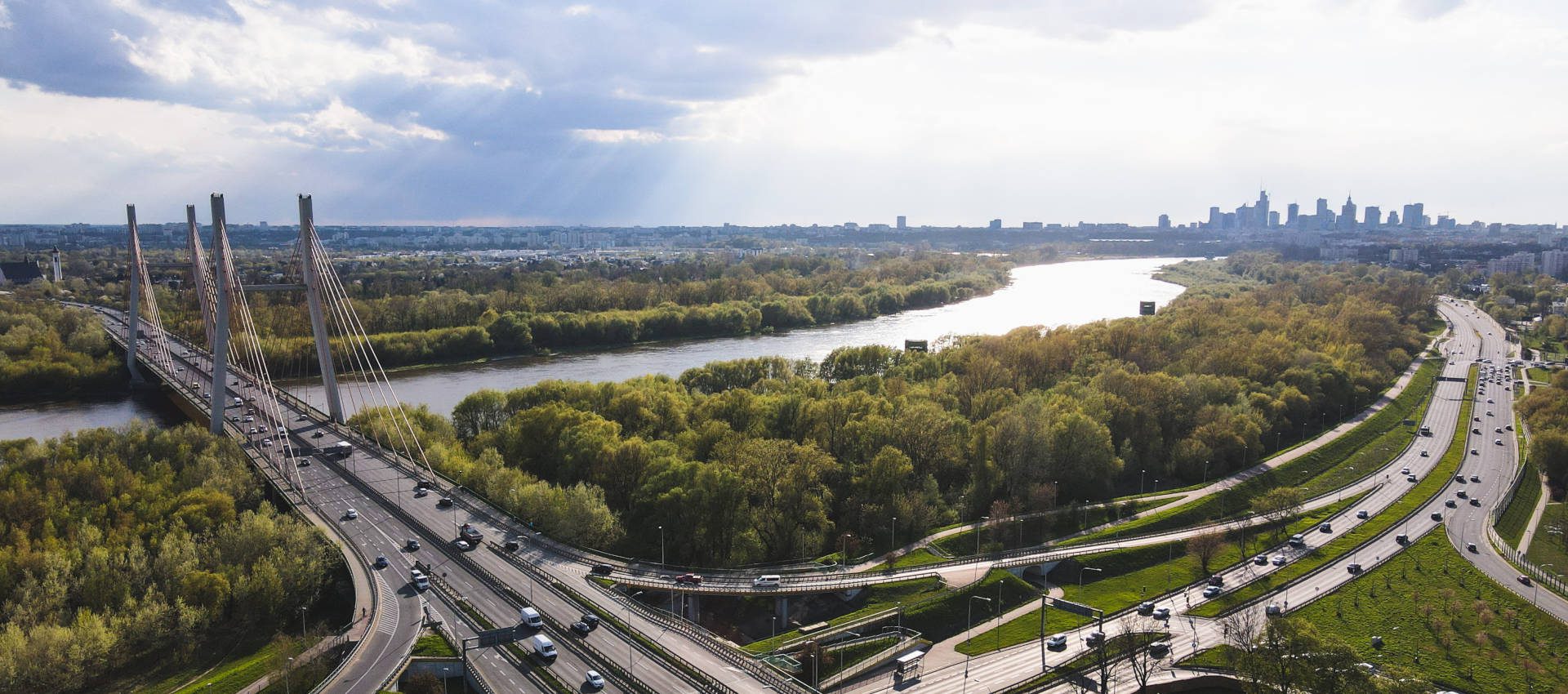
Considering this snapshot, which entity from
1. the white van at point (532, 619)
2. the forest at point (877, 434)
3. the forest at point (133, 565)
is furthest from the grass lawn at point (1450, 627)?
the forest at point (133, 565)

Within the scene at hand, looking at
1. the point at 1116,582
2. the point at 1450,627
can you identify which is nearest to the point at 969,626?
the point at 1116,582

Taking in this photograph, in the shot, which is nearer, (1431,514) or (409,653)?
(409,653)

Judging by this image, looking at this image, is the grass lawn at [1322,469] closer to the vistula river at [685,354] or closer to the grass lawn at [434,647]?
the grass lawn at [434,647]

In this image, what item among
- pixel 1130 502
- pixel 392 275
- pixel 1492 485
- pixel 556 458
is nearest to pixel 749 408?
pixel 556 458

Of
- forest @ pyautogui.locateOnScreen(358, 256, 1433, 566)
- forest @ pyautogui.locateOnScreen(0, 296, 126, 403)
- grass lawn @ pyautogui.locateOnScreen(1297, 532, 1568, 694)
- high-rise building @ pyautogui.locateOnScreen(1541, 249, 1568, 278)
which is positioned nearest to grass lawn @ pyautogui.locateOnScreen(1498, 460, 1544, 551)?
grass lawn @ pyautogui.locateOnScreen(1297, 532, 1568, 694)

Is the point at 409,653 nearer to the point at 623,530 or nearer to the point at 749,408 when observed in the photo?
the point at 623,530

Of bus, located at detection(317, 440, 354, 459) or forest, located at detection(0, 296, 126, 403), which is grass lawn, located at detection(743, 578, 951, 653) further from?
forest, located at detection(0, 296, 126, 403)
